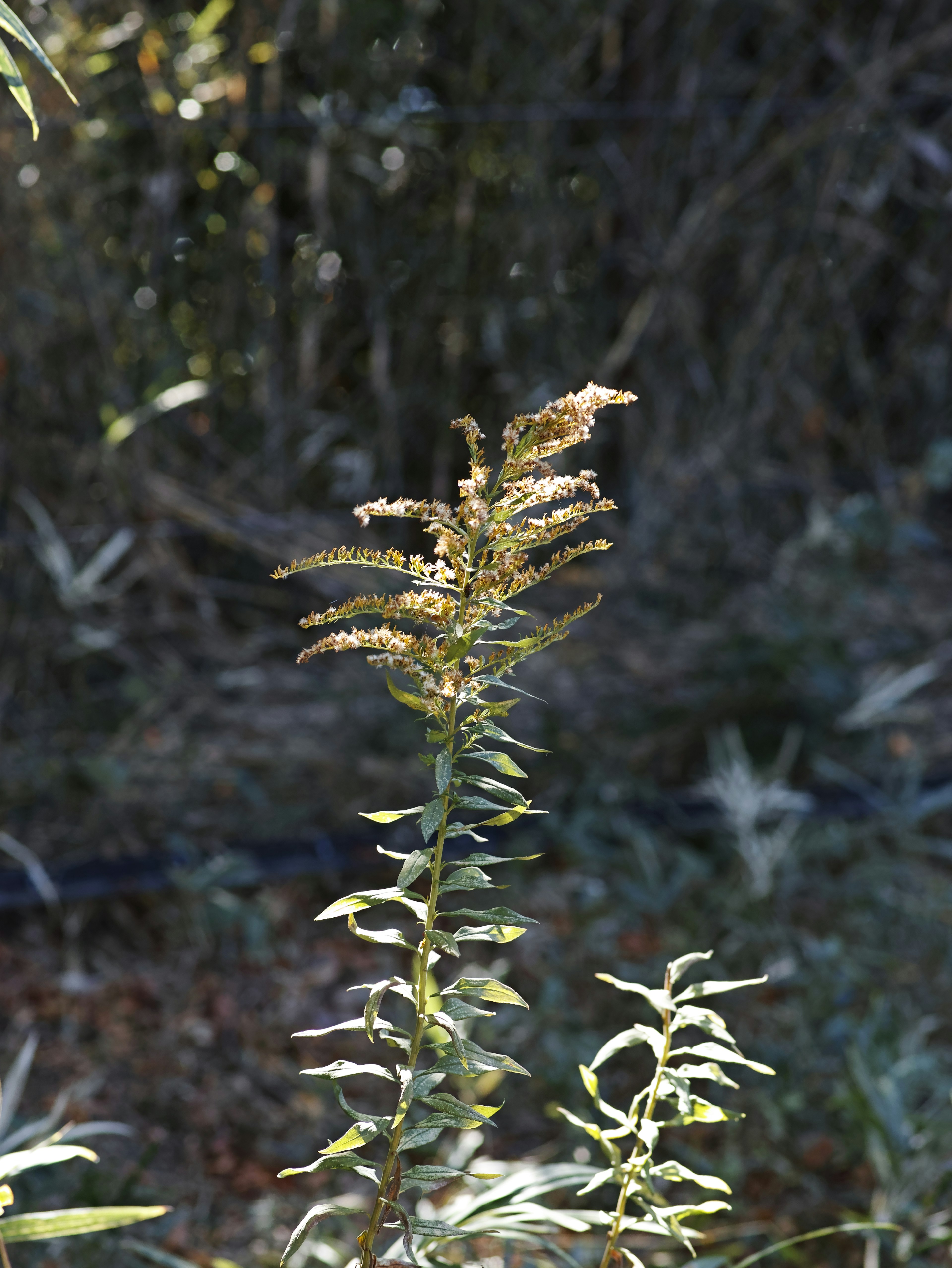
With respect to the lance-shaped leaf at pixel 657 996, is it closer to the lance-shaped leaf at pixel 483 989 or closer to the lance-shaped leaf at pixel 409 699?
the lance-shaped leaf at pixel 483 989

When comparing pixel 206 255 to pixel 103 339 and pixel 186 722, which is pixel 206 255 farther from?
pixel 186 722

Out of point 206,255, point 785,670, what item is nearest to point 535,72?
point 206,255

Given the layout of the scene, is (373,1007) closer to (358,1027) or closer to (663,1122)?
(358,1027)

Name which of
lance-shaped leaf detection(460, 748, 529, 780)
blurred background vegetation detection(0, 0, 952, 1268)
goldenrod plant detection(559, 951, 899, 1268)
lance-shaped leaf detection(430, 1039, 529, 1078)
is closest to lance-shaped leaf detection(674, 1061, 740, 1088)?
goldenrod plant detection(559, 951, 899, 1268)

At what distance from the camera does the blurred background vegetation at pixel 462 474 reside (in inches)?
68.7

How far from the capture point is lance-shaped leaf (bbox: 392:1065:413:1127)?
604 millimetres

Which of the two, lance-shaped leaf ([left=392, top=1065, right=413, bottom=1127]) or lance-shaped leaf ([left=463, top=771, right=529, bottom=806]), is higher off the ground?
lance-shaped leaf ([left=463, top=771, right=529, bottom=806])

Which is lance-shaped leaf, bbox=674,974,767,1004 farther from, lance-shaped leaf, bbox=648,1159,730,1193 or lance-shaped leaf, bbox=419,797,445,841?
lance-shaped leaf, bbox=419,797,445,841

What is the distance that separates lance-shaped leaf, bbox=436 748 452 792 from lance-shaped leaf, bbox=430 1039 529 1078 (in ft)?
0.45

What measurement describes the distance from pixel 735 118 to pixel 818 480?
820 millimetres

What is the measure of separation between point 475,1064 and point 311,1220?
0.39 feet

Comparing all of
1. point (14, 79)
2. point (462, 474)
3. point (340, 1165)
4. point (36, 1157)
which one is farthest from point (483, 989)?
point (462, 474)

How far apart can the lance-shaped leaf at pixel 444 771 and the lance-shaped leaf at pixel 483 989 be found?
11 centimetres

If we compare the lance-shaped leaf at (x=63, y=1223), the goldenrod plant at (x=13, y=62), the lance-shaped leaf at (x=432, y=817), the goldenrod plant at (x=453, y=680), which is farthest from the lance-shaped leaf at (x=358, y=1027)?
the goldenrod plant at (x=13, y=62)
